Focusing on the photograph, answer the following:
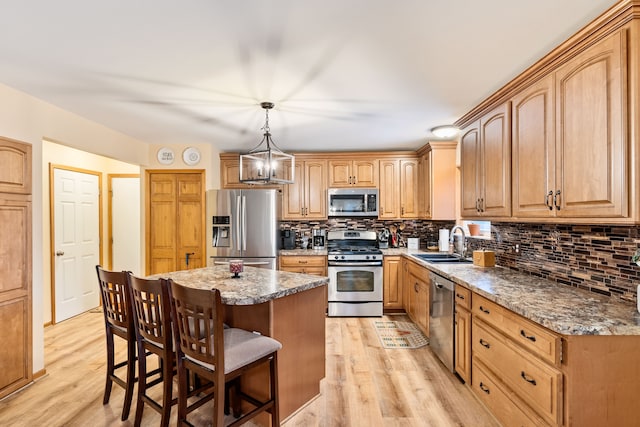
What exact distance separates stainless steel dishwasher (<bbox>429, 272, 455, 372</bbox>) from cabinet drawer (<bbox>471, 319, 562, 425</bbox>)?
0.42 metres

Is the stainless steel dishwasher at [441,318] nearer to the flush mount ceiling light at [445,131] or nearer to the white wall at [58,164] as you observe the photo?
the flush mount ceiling light at [445,131]

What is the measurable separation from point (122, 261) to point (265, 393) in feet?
13.0

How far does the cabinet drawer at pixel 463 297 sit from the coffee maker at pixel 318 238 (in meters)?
2.56

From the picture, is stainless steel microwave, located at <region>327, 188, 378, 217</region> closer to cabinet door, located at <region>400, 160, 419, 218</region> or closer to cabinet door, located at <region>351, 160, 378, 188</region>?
cabinet door, located at <region>351, 160, 378, 188</region>

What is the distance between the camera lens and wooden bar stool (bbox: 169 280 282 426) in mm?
1541

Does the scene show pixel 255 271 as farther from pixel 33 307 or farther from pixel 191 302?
pixel 33 307

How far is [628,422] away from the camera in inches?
56.7

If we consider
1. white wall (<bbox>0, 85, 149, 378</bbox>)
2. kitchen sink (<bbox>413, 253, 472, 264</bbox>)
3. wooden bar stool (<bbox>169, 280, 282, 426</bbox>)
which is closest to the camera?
wooden bar stool (<bbox>169, 280, 282, 426</bbox>)

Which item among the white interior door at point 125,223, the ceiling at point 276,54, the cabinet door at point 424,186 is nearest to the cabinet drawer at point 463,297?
the ceiling at point 276,54

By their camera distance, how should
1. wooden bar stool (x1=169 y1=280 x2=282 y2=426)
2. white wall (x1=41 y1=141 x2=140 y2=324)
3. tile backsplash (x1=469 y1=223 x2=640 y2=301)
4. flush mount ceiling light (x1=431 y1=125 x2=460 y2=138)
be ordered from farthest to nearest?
1. white wall (x1=41 y1=141 x2=140 y2=324)
2. flush mount ceiling light (x1=431 y1=125 x2=460 y2=138)
3. tile backsplash (x1=469 y1=223 x2=640 y2=301)
4. wooden bar stool (x1=169 y1=280 x2=282 y2=426)

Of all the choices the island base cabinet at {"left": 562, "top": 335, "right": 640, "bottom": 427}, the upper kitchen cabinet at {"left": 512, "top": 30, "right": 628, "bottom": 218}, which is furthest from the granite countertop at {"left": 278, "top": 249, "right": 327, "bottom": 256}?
the island base cabinet at {"left": 562, "top": 335, "right": 640, "bottom": 427}

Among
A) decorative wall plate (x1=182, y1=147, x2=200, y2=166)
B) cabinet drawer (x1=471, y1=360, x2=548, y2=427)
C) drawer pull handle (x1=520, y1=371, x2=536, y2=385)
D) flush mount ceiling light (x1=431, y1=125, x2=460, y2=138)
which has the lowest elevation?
cabinet drawer (x1=471, y1=360, x2=548, y2=427)

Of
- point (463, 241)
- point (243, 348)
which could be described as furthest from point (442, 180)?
point (243, 348)

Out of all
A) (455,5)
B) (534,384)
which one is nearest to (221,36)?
(455,5)
